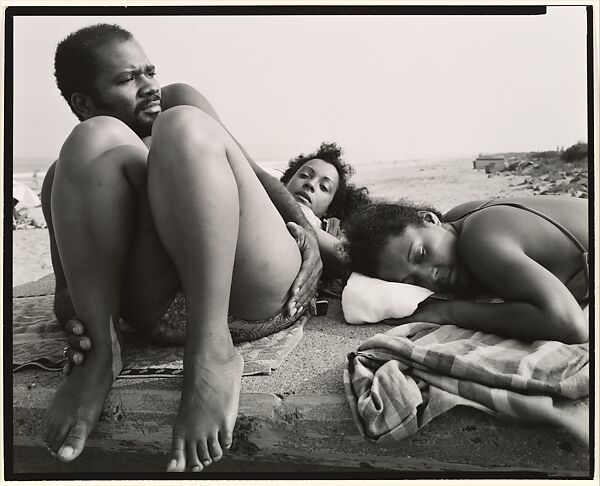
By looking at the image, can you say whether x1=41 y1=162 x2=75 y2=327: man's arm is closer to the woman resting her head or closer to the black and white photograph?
the black and white photograph

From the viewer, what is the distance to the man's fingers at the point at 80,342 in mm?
1107

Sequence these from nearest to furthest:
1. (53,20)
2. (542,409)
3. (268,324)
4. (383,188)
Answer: (542,409), (268,324), (53,20), (383,188)

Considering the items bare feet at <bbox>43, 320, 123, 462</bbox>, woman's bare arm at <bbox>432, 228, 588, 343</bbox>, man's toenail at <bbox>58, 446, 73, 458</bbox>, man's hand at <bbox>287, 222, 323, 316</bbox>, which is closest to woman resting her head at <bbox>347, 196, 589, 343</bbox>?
woman's bare arm at <bbox>432, 228, 588, 343</bbox>

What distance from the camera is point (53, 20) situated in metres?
1.33

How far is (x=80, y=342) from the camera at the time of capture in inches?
43.6

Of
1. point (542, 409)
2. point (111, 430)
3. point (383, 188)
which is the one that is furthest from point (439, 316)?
point (383, 188)

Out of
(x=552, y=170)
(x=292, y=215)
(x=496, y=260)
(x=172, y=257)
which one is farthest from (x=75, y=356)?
(x=552, y=170)

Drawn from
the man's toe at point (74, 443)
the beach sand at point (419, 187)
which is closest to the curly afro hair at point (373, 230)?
the beach sand at point (419, 187)

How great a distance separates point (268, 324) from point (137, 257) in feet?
0.95

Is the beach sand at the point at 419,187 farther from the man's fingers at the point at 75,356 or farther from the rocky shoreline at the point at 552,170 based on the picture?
the man's fingers at the point at 75,356

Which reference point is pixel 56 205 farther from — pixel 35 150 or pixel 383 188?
pixel 383 188

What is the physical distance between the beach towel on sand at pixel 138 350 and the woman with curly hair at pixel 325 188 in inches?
17.0

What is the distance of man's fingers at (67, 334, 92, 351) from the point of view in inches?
43.6

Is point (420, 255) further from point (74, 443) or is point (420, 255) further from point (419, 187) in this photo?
point (419, 187)
